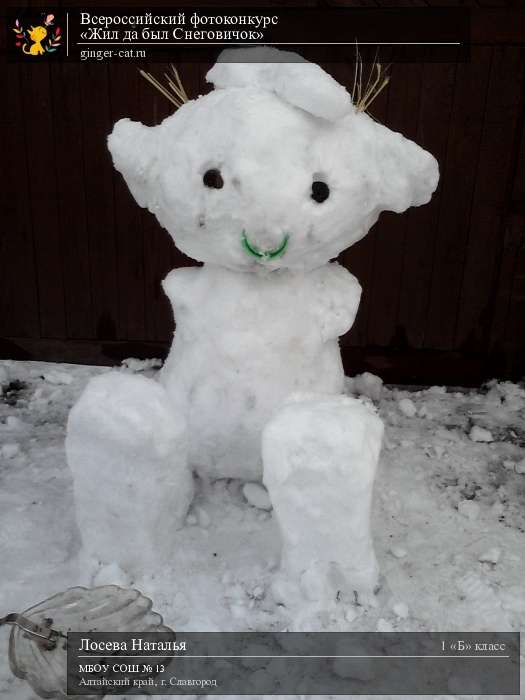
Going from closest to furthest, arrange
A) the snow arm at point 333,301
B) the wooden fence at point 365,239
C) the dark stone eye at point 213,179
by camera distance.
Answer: the dark stone eye at point 213,179 → the snow arm at point 333,301 → the wooden fence at point 365,239

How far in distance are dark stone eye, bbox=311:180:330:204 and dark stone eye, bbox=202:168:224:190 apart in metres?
0.25

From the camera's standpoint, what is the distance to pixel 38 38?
10.8 feet

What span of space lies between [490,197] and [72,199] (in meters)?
2.01

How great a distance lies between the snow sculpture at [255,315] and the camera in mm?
1887

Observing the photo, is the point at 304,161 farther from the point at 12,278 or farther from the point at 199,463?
the point at 12,278

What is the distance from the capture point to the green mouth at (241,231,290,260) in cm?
196

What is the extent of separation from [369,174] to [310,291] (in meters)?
0.40

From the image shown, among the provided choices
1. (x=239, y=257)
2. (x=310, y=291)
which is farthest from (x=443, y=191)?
(x=239, y=257)

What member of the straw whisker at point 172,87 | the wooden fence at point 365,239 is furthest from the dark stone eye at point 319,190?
the wooden fence at point 365,239

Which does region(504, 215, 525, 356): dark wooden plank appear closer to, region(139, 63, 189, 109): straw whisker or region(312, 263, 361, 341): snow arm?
region(312, 263, 361, 341): snow arm

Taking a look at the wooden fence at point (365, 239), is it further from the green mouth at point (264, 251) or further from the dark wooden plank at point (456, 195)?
the green mouth at point (264, 251)

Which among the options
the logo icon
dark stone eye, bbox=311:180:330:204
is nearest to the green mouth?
dark stone eye, bbox=311:180:330:204

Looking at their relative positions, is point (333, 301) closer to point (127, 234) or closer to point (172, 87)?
point (172, 87)

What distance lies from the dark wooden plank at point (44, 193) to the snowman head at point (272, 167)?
4.86 feet
